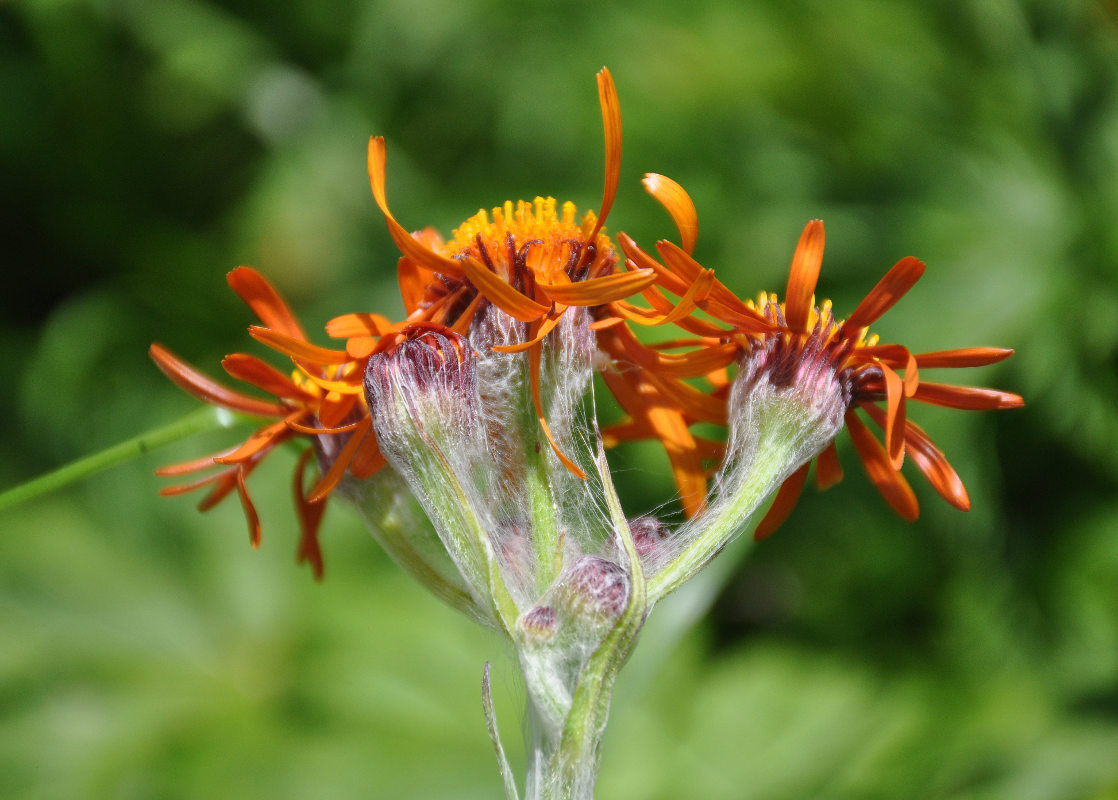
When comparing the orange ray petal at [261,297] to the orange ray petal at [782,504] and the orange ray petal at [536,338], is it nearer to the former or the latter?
the orange ray petal at [536,338]

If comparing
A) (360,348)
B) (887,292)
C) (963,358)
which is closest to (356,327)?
(360,348)

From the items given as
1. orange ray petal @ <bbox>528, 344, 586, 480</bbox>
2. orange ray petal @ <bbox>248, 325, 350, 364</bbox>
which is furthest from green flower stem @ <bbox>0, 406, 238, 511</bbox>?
orange ray petal @ <bbox>528, 344, 586, 480</bbox>

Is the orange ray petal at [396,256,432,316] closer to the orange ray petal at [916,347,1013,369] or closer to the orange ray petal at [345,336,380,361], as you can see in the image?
the orange ray petal at [345,336,380,361]

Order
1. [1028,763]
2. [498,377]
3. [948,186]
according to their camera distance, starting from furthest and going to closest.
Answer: [948,186]
[1028,763]
[498,377]

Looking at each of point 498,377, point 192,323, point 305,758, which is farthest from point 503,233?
point 192,323

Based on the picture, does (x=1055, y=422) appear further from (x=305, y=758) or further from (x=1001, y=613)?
(x=305, y=758)

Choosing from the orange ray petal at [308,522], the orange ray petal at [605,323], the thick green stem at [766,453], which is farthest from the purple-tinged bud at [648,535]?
the orange ray petal at [308,522]

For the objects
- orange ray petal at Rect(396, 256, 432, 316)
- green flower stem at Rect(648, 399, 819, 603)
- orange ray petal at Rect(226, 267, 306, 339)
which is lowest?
green flower stem at Rect(648, 399, 819, 603)
